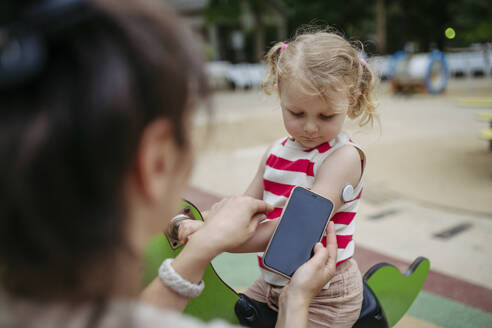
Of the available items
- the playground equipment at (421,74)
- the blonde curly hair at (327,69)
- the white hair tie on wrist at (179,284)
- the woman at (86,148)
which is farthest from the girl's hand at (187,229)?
the playground equipment at (421,74)

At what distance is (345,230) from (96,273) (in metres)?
0.77

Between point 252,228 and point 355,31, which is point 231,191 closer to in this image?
point 252,228

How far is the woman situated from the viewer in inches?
16.9

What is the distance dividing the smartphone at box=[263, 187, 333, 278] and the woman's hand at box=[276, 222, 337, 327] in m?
0.03

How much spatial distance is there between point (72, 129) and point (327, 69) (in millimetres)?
774

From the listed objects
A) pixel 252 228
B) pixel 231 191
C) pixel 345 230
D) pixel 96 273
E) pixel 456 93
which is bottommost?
pixel 456 93

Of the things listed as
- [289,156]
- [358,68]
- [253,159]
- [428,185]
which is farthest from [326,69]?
[253,159]

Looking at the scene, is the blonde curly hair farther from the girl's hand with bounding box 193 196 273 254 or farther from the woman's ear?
the woman's ear

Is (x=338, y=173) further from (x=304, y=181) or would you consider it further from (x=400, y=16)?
(x=400, y=16)

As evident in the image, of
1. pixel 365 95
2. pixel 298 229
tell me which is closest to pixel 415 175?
pixel 365 95

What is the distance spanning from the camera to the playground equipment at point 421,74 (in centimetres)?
1073

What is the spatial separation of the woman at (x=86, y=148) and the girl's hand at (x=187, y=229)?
0.52 meters

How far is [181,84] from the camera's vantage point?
0.52 meters

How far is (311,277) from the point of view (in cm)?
90
